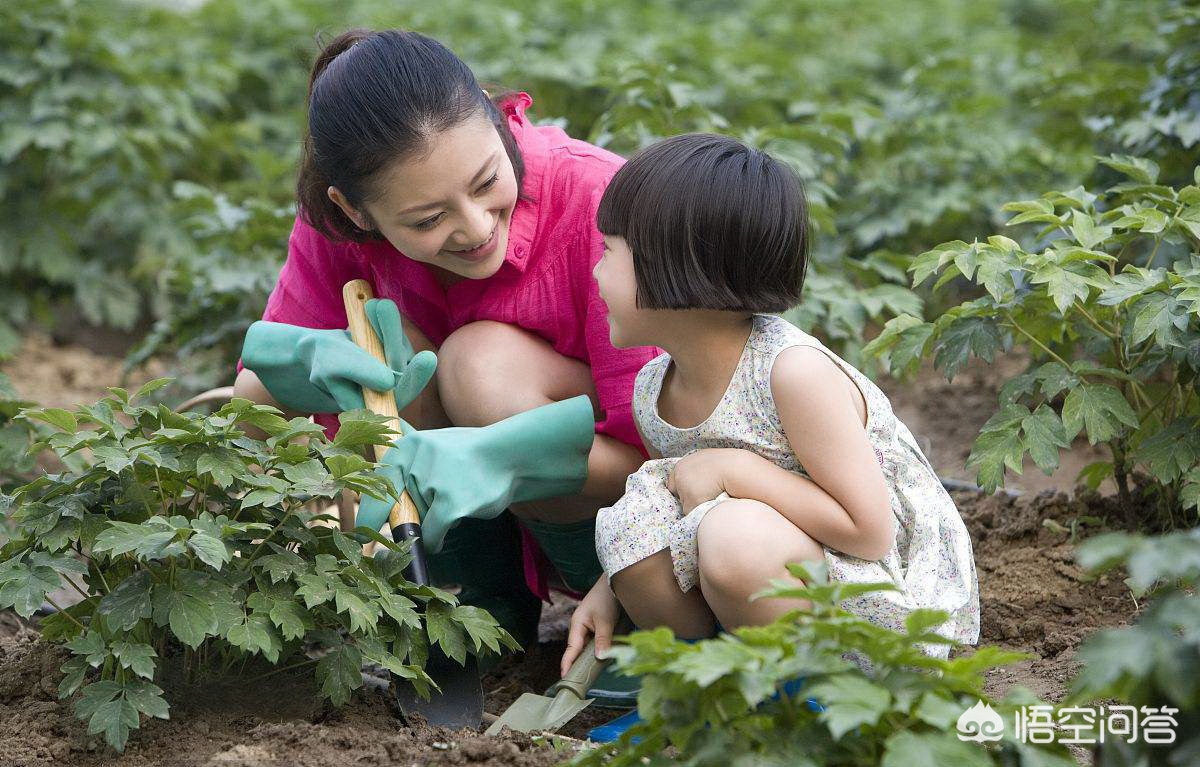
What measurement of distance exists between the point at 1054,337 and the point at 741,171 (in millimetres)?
865

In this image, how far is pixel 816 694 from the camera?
1.30 metres

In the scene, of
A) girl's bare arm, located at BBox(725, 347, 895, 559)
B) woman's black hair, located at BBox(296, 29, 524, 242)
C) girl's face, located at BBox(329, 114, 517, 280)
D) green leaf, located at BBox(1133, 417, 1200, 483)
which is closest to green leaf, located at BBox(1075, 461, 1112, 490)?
green leaf, located at BBox(1133, 417, 1200, 483)

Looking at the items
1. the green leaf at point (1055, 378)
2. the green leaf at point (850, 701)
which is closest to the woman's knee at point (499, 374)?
the green leaf at point (1055, 378)

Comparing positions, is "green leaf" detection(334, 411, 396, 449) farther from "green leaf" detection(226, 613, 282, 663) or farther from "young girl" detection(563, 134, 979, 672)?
"young girl" detection(563, 134, 979, 672)

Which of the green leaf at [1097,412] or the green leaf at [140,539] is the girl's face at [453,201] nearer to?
the green leaf at [140,539]

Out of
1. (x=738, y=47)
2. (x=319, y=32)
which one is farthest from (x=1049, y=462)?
(x=738, y=47)

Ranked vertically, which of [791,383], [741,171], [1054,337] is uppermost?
[741,171]

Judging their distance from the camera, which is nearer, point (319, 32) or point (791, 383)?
point (791, 383)

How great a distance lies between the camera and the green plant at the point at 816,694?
1308 mm

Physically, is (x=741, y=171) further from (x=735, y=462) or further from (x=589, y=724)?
(x=589, y=724)

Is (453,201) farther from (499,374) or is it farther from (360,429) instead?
(360,429)

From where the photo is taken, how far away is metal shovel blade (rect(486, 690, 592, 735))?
6.43 ft

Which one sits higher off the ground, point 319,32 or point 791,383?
point 319,32

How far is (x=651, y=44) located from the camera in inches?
189
